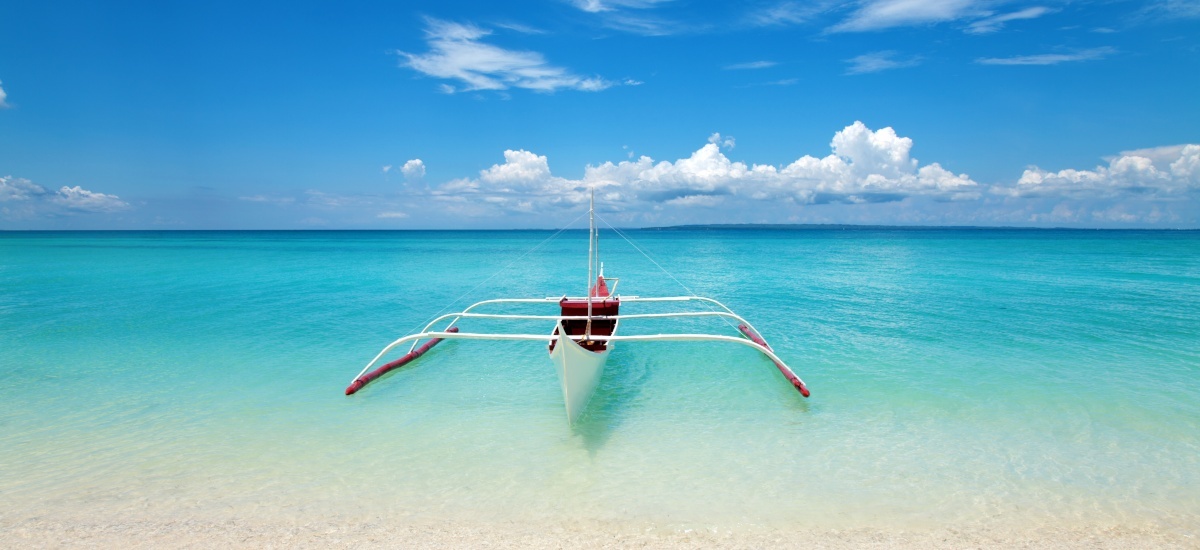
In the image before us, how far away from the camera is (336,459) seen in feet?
18.7

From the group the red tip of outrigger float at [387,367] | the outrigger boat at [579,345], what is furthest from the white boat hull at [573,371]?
the red tip of outrigger float at [387,367]

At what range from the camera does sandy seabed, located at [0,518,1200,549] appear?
4.23m

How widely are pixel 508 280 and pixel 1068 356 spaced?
20.3 metres

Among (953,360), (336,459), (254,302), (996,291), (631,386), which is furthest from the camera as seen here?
(996,291)

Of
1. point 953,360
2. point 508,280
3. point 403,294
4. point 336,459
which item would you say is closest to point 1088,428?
point 953,360

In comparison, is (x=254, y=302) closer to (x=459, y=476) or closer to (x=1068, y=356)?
(x=459, y=476)

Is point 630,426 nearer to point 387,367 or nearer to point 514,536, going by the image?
point 514,536

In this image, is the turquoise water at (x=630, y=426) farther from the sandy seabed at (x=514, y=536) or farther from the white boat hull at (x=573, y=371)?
the white boat hull at (x=573, y=371)

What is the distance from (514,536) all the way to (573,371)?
1.97m

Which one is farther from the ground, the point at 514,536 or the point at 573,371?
the point at 573,371

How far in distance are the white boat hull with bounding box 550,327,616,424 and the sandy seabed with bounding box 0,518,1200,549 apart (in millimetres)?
1686

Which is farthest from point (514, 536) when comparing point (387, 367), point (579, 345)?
point (387, 367)

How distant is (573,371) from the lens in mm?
6078

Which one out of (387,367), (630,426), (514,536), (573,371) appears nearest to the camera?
(514,536)
